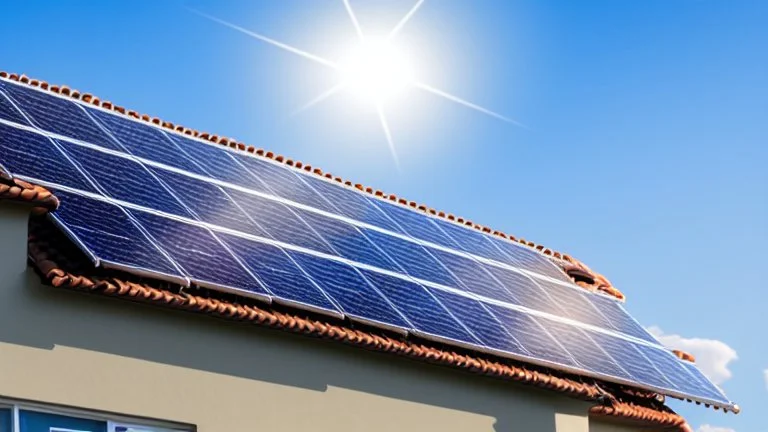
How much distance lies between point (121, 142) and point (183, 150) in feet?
4.01

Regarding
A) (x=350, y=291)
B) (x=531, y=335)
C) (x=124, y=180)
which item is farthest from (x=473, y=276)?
(x=124, y=180)

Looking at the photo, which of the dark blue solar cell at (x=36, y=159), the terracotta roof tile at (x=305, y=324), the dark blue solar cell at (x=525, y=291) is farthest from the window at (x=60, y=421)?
the dark blue solar cell at (x=525, y=291)

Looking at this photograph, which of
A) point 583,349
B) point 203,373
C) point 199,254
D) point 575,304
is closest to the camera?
point 203,373

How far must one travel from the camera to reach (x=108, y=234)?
12.6 m

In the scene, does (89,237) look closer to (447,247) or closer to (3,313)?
(3,313)

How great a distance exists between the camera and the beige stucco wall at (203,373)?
11680mm

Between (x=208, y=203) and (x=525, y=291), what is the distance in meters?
5.82

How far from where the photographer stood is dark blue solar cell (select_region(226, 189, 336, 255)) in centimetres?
1519

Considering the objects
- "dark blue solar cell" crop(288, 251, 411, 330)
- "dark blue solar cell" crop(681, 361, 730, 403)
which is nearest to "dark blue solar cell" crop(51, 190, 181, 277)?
"dark blue solar cell" crop(288, 251, 411, 330)

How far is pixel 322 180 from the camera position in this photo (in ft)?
61.5

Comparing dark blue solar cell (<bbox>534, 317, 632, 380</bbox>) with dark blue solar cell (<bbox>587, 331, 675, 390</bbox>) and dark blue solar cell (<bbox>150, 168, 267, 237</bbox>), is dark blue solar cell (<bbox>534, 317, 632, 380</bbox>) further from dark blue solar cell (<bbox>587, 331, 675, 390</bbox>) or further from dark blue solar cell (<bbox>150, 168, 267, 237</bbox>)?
dark blue solar cell (<bbox>150, 168, 267, 237</bbox>)

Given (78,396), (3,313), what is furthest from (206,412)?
(3,313)

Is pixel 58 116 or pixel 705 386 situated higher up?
pixel 58 116

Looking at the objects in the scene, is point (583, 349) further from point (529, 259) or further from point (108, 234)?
point (108, 234)
